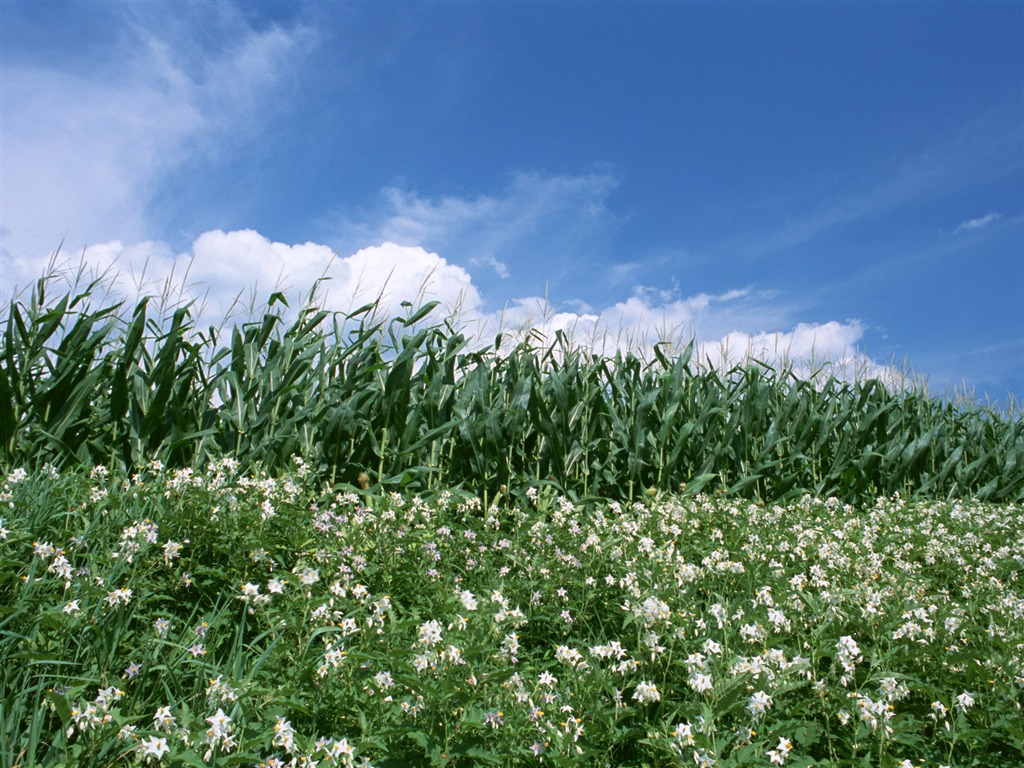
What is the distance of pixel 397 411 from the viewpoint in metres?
5.95

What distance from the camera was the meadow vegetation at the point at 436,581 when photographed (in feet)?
7.79

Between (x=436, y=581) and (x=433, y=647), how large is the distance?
0.99 meters

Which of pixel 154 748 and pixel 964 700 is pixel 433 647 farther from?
pixel 964 700

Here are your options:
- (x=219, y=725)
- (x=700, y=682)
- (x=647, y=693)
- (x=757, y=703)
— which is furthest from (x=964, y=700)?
(x=219, y=725)

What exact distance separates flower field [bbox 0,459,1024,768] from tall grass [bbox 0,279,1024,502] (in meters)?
1.16

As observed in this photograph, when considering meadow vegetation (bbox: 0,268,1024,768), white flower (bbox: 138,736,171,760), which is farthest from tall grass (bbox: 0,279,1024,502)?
white flower (bbox: 138,736,171,760)

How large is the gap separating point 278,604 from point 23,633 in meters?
1.00

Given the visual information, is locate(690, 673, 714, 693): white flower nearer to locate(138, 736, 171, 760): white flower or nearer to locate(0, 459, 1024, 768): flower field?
locate(0, 459, 1024, 768): flower field

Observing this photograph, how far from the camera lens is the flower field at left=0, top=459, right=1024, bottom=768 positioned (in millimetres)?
2277

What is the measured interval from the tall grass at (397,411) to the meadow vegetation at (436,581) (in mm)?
32

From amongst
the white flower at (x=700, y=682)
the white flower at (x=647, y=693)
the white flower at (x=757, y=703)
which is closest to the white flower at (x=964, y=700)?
the white flower at (x=757, y=703)

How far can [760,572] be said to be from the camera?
13.8ft

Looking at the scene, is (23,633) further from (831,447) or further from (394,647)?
(831,447)

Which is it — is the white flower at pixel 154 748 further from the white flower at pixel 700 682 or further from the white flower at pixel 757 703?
the white flower at pixel 757 703
